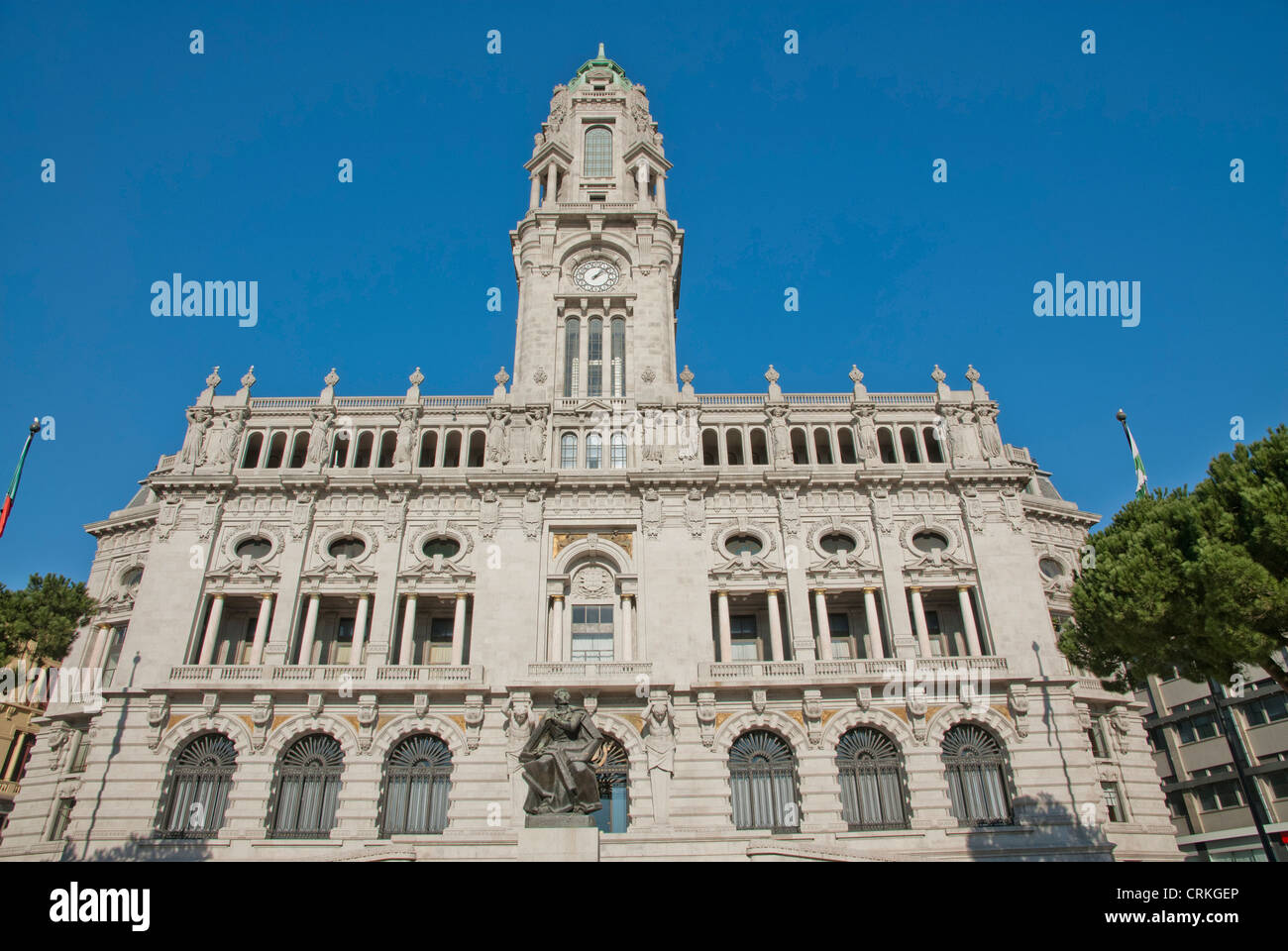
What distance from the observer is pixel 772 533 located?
45.8 m

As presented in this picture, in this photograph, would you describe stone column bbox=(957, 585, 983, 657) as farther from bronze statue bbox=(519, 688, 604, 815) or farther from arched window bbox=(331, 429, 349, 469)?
arched window bbox=(331, 429, 349, 469)

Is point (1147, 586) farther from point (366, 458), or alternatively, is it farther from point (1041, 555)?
point (366, 458)

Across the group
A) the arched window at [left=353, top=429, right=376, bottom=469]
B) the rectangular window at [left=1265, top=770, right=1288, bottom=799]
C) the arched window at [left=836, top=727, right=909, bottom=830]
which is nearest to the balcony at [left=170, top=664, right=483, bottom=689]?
the arched window at [left=353, top=429, right=376, bottom=469]

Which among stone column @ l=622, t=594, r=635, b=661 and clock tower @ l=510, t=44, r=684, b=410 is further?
clock tower @ l=510, t=44, r=684, b=410

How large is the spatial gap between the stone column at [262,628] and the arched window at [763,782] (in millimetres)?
23338

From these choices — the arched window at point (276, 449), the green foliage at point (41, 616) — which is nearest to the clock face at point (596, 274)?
the arched window at point (276, 449)

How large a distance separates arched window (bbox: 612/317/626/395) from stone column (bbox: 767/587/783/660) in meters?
15.4

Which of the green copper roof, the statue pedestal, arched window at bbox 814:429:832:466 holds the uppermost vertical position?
the green copper roof

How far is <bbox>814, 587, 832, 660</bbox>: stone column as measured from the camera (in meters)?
42.6

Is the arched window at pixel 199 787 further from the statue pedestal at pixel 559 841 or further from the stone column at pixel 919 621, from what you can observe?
the stone column at pixel 919 621

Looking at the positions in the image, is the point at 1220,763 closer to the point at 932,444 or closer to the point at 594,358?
the point at 932,444

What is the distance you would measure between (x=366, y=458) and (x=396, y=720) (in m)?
16.0

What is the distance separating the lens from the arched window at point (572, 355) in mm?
52312
